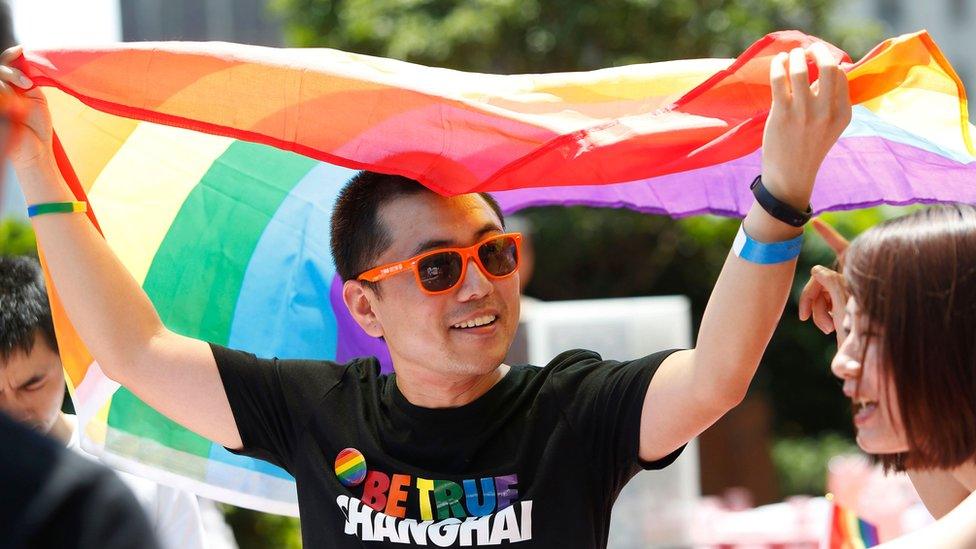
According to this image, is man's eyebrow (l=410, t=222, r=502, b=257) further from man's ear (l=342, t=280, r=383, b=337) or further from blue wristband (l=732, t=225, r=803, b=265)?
blue wristband (l=732, t=225, r=803, b=265)

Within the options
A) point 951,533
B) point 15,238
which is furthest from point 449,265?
point 15,238

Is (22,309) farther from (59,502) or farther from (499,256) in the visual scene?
(59,502)

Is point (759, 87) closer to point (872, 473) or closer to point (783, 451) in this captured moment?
point (872, 473)

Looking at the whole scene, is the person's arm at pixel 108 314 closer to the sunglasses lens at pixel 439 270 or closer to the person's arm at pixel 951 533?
the sunglasses lens at pixel 439 270

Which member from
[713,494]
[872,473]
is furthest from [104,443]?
[713,494]

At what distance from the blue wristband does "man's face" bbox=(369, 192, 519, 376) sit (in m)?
0.60

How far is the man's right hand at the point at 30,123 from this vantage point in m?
2.42

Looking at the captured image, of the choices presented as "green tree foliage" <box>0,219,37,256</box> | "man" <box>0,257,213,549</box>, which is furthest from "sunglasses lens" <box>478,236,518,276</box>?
"green tree foliage" <box>0,219,37,256</box>

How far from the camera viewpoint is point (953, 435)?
178 centimetres

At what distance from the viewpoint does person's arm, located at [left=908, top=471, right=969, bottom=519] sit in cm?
210

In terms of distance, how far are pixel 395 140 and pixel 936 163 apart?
1.03 m

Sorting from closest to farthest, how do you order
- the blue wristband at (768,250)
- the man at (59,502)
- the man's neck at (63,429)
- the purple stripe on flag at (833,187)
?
the man at (59,502), the blue wristband at (768,250), the purple stripe on flag at (833,187), the man's neck at (63,429)

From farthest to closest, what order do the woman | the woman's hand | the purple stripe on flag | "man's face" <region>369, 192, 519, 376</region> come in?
the purple stripe on flag, "man's face" <region>369, 192, 519, 376</region>, the woman's hand, the woman

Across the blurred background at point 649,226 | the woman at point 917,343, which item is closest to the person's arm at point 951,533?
the woman at point 917,343
